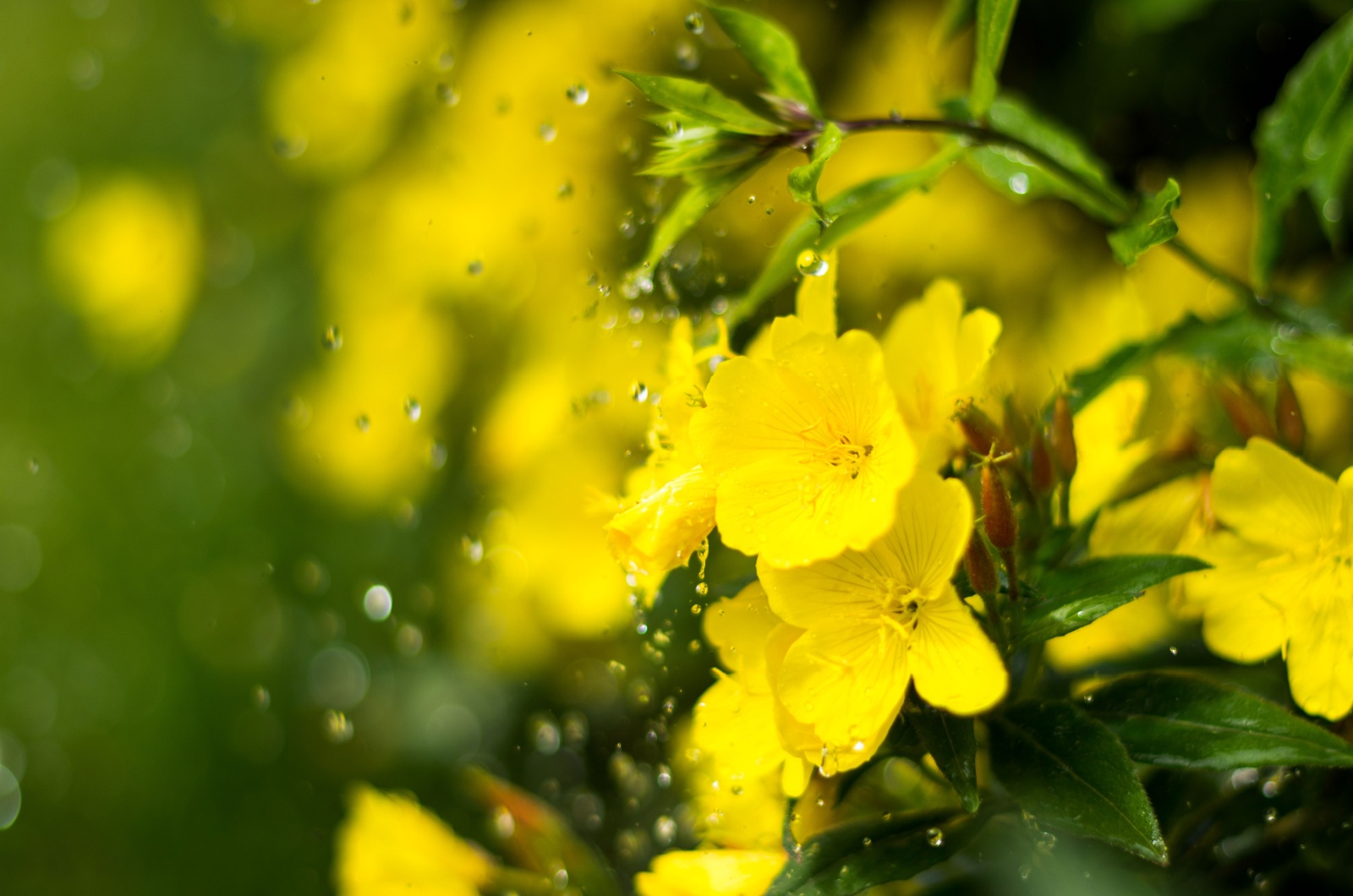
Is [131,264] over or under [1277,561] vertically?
under

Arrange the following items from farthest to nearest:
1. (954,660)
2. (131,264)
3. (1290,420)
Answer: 1. (131,264)
2. (1290,420)
3. (954,660)

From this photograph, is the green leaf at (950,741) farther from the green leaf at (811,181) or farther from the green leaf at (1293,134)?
the green leaf at (1293,134)

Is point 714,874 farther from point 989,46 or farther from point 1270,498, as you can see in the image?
point 989,46

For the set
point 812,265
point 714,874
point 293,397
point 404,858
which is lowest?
point 293,397

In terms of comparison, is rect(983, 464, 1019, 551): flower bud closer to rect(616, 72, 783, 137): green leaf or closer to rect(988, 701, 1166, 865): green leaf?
rect(988, 701, 1166, 865): green leaf

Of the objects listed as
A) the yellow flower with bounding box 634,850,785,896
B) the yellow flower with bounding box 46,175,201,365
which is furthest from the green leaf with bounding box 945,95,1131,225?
the yellow flower with bounding box 46,175,201,365

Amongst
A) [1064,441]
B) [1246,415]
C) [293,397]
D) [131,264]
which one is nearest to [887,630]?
[1064,441]

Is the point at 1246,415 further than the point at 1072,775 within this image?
Yes
